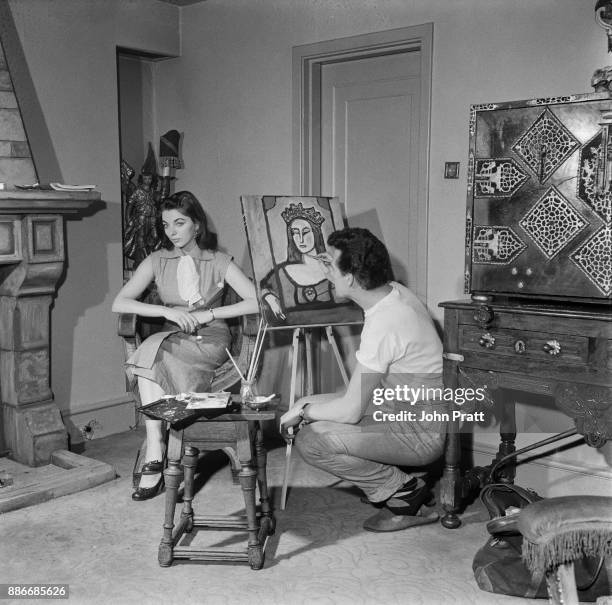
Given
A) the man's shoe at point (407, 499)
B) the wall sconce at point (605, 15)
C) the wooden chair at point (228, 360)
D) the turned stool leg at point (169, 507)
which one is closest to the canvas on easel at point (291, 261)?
the wooden chair at point (228, 360)

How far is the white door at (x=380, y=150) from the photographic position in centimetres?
392

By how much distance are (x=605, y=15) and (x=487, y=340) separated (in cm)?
130

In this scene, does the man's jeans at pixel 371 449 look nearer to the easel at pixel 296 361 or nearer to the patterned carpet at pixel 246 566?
the patterned carpet at pixel 246 566

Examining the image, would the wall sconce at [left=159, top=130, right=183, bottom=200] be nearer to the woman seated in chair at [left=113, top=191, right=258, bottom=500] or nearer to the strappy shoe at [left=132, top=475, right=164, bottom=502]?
the woman seated in chair at [left=113, top=191, right=258, bottom=500]

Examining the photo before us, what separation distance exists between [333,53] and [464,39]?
0.79 m

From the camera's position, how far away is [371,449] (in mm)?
3059

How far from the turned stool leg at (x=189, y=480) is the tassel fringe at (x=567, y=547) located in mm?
1383

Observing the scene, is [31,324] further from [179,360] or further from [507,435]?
[507,435]

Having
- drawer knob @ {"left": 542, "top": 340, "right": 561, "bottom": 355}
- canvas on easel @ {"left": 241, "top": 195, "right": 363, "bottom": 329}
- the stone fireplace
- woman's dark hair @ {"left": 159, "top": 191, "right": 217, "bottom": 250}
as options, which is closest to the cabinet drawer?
drawer knob @ {"left": 542, "top": 340, "right": 561, "bottom": 355}

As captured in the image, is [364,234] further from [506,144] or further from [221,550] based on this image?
[221,550]

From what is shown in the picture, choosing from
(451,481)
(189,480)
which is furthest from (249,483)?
(451,481)

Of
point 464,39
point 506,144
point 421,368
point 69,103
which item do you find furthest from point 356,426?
point 69,103

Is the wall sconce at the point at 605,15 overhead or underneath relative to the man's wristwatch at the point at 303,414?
overhead

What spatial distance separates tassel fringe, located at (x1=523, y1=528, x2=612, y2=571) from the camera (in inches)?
76.4
